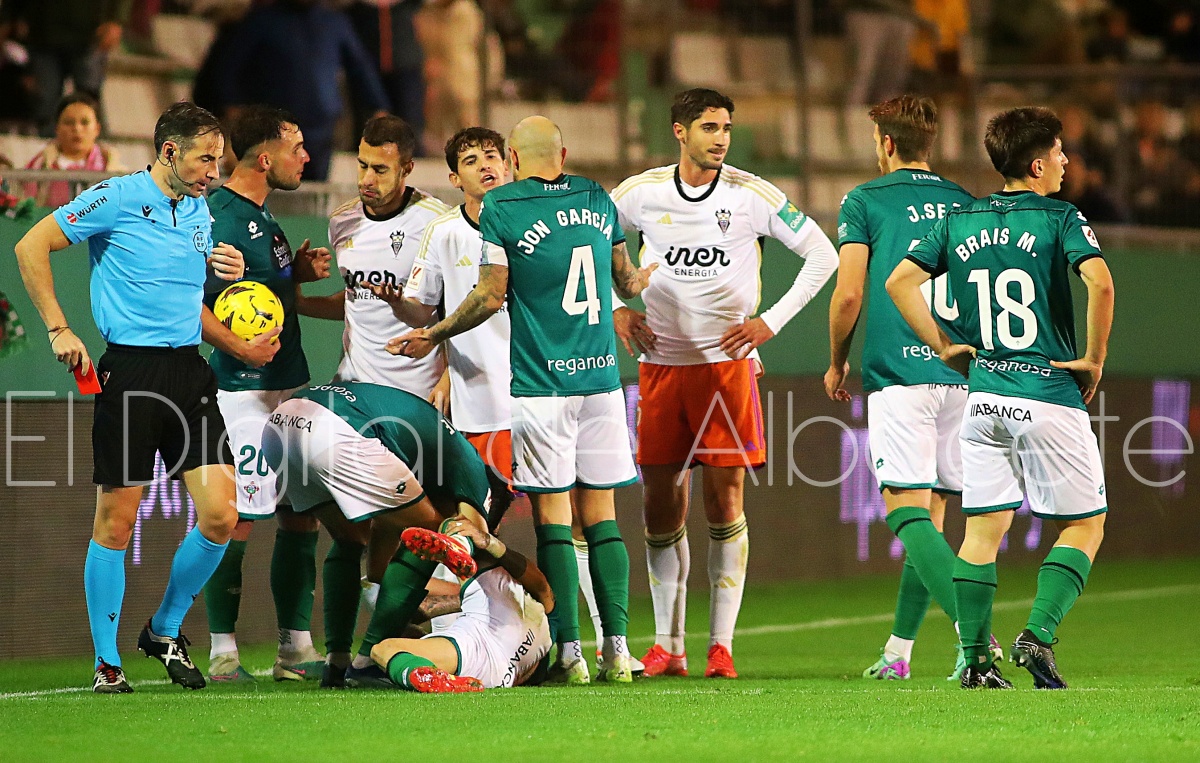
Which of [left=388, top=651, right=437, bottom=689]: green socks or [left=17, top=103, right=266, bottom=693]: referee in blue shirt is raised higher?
[left=17, top=103, right=266, bottom=693]: referee in blue shirt

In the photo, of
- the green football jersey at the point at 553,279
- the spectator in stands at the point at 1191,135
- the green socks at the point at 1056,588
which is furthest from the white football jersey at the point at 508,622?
the spectator in stands at the point at 1191,135

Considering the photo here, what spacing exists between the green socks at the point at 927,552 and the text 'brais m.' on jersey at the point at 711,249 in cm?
115

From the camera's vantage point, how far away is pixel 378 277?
8062 mm

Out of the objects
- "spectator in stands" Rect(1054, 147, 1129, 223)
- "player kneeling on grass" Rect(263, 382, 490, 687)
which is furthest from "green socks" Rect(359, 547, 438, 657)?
"spectator in stands" Rect(1054, 147, 1129, 223)

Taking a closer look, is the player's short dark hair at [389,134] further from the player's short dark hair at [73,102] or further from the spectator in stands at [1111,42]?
the spectator in stands at [1111,42]

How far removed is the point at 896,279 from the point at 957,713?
1843mm

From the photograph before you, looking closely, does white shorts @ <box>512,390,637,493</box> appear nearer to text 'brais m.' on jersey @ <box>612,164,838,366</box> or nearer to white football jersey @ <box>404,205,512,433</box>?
text 'brais m.' on jersey @ <box>612,164,838,366</box>

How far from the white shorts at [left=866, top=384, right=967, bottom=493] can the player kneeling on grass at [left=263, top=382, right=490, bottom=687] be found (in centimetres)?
178

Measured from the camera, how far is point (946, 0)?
51.4 feet

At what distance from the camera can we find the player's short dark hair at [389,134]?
7.86 metres

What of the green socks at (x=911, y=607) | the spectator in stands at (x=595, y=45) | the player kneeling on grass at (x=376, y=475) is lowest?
the green socks at (x=911, y=607)

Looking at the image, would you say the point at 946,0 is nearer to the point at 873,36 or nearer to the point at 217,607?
the point at 873,36

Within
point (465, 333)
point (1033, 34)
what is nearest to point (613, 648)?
point (465, 333)

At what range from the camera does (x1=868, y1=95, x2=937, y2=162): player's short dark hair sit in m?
7.42
